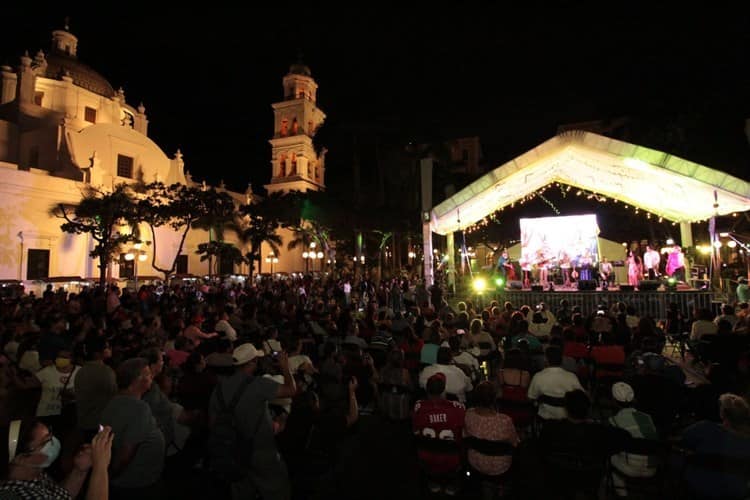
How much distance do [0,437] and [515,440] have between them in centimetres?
396

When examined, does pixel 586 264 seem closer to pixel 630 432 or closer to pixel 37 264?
pixel 630 432

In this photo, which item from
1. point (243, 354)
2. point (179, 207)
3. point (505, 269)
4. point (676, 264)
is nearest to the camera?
point (243, 354)

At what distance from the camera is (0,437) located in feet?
10.4

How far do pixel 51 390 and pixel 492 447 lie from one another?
4763 millimetres

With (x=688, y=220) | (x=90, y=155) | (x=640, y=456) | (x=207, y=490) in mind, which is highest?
(x=90, y=155)

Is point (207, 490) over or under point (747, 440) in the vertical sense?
under

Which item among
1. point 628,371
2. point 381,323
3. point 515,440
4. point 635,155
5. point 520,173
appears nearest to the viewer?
point 515,440

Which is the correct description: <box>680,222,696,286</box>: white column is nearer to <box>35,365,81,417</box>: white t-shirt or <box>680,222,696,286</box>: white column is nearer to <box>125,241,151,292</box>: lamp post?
<box>35,365,81,417</box>: white t-shirt

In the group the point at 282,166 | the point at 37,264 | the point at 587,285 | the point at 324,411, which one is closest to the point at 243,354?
the point at 324,411

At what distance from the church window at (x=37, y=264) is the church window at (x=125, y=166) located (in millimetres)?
9770

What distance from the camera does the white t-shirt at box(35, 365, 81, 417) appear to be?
4699mm

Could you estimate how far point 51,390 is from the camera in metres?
4.76

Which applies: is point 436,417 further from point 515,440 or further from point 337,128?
point 337,128

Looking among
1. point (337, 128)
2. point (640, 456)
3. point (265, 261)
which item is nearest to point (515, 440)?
point (640, 456)
